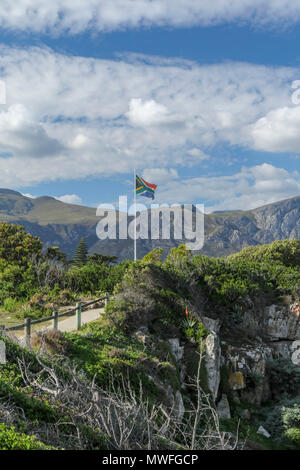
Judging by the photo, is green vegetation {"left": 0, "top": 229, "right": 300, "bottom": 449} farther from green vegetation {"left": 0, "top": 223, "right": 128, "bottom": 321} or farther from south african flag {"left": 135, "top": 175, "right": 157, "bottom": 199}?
south african flag {"left": 135, "top": 175, "right": 157, "bottom": 199}

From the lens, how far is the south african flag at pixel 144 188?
74.4ft

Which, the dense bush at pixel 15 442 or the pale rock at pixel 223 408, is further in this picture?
the pale rock at pixel 223 408

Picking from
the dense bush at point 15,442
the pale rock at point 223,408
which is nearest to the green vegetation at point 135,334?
the dense bush at point 15,442

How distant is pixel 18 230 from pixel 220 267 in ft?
38.7

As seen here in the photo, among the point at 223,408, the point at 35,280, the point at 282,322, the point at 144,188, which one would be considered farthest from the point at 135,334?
the point at 144,188

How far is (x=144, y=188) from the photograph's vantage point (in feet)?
75.0

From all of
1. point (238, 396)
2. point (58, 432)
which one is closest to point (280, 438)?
point (238, 396)

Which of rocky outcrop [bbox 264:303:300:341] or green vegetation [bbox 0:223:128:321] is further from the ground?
green vegetation [bbox 0:223:128:321]

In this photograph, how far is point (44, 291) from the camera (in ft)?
52.2

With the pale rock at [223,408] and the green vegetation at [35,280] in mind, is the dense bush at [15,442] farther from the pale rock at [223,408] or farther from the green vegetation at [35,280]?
the green vegetation at [35,280]

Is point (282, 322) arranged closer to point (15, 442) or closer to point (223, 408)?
point (223, 408)

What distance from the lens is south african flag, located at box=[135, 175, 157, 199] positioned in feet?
74.4

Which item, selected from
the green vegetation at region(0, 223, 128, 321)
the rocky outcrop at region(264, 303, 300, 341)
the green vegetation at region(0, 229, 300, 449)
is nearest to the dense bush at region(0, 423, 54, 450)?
the green vegetation at region(0, 229, 300, 449)

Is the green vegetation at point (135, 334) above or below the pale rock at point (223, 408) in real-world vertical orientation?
above
